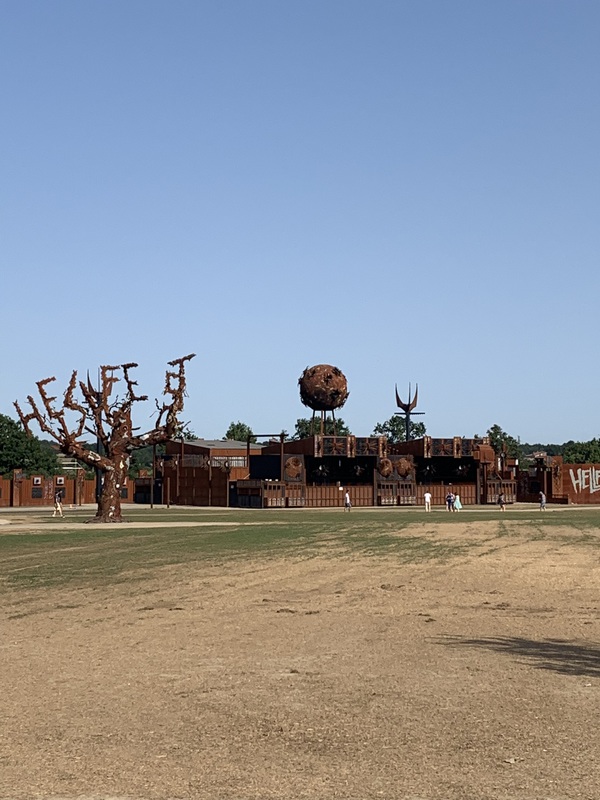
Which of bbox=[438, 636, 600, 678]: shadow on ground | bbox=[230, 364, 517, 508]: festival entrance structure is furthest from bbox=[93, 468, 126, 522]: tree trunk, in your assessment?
bbox=[438, 636, 600, 678]: shadow on ground

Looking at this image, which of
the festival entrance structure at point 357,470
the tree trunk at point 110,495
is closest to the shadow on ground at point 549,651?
the tree trunk at point 110,495

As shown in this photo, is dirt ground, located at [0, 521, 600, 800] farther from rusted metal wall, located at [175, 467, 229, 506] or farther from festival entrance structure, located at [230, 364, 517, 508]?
rusted metal wall, located at [175, 467, 229, 506]

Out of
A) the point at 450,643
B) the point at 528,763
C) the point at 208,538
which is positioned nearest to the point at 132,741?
the point at 528,763

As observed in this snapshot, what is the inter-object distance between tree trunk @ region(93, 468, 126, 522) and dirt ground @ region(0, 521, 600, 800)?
35.8 m

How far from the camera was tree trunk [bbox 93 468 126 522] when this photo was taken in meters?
57.6

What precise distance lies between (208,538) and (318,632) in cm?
2569

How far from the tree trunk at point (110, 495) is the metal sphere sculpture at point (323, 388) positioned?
5040 centimetres

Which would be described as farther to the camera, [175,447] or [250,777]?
[175,447]

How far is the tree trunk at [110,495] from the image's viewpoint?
5763 cm

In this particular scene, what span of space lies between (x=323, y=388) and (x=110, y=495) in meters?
51.4

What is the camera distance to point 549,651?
14.5 meters

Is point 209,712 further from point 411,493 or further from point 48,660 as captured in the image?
point 411,493

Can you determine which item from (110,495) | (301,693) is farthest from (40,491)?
(301,693)

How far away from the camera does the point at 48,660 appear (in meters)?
13.9
